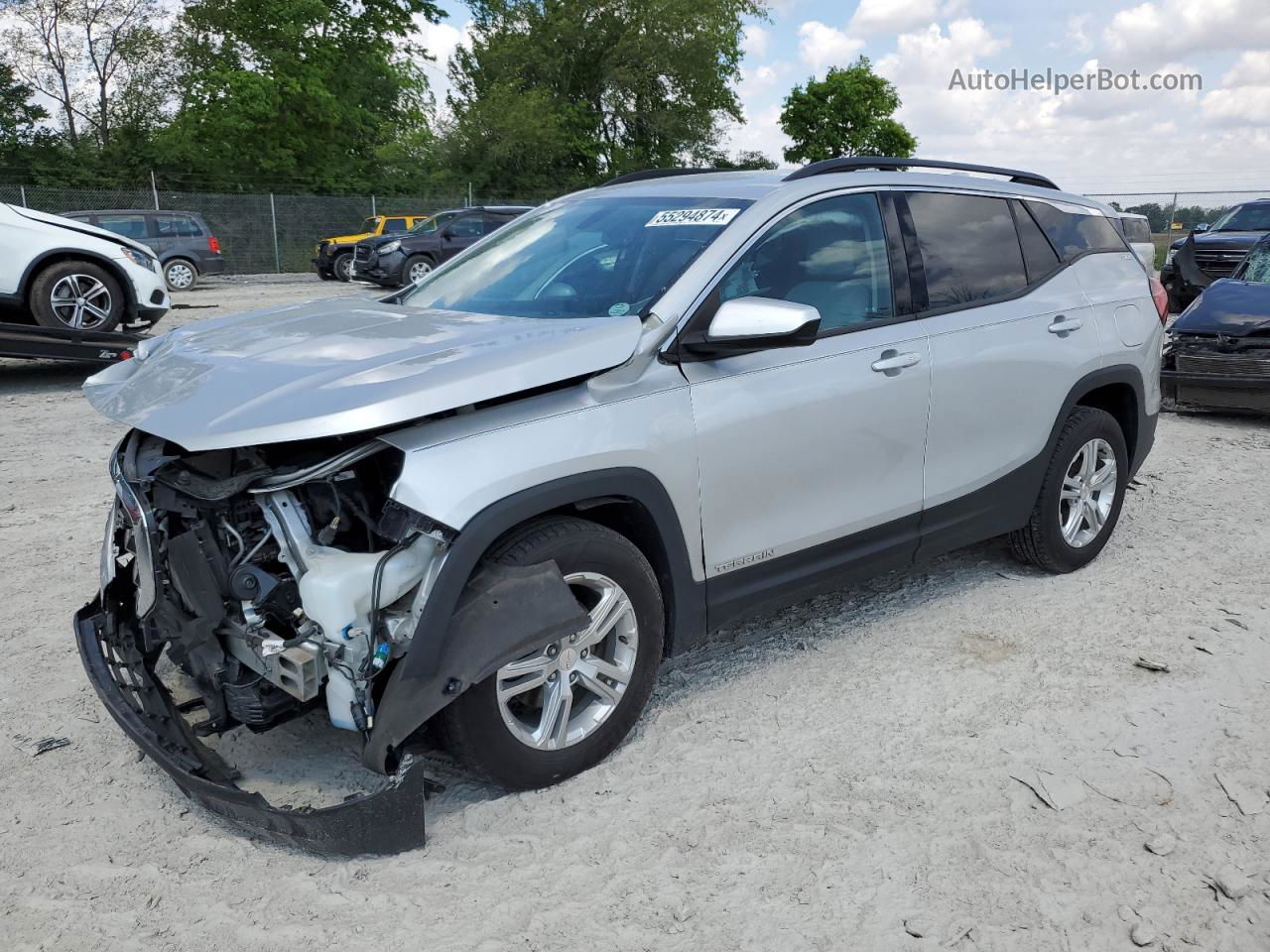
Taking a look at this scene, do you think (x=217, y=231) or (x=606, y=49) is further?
(x=606, y=49)

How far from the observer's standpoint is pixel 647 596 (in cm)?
326

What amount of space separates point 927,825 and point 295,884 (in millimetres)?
1738

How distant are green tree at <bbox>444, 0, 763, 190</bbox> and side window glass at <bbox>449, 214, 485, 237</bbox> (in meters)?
19.4

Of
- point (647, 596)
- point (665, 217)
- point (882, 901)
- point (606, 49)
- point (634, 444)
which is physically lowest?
point (882, 901)

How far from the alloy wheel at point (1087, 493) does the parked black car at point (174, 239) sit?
20027 mm

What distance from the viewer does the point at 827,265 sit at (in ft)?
12.7

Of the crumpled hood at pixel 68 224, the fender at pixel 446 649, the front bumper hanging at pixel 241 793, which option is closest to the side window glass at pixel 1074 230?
the fender at pixel 446 649

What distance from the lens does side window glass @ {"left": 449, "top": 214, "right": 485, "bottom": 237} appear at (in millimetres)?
22875

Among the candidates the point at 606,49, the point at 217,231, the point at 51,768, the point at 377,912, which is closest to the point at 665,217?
the point at 377,912

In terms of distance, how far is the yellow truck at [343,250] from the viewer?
2620 cm

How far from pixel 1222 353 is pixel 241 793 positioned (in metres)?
8.32

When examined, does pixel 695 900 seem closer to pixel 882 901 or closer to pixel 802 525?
pixel 882 901

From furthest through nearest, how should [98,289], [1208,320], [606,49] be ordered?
[606,49] < [98,289] < [1208,320]

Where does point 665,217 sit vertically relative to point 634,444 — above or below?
above
